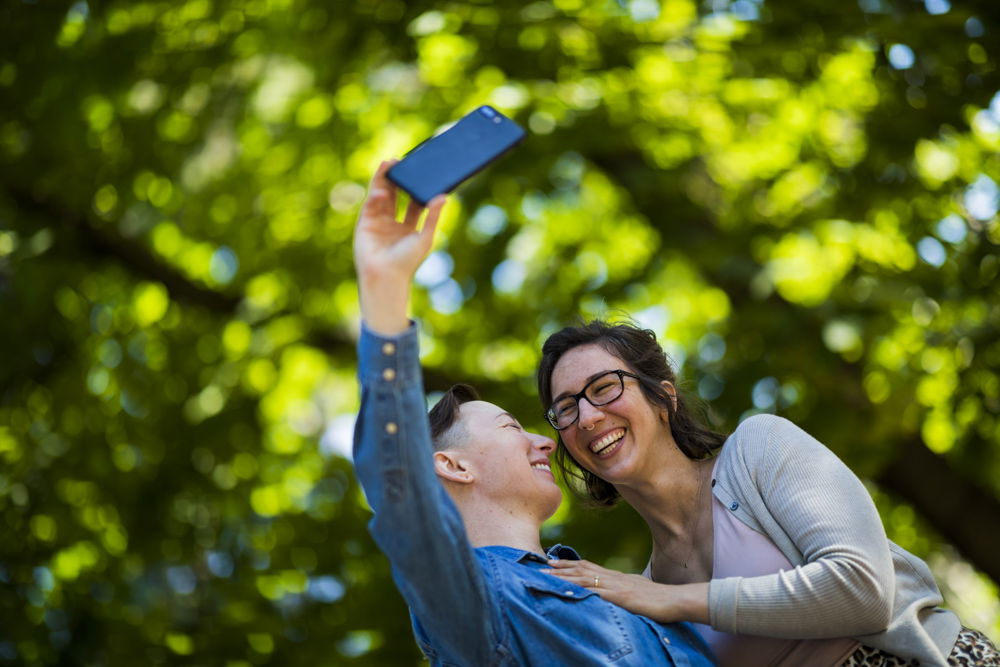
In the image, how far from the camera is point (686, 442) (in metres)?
2.71

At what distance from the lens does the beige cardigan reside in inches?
84.3

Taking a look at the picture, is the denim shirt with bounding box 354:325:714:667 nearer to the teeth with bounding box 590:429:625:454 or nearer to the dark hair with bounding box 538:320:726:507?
the teeth with bounding box 590:429:625:454

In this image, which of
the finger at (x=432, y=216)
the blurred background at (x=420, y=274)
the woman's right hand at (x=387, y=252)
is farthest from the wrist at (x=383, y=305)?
the blurred background at (x=420, y=274)

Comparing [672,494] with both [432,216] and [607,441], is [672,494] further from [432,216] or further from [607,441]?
[432,216]

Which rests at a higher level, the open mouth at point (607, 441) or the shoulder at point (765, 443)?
the shoulder at point (765, 443)

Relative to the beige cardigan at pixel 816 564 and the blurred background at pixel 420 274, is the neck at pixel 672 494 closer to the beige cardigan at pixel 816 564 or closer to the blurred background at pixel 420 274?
the beige cardigan at pixel 816 564

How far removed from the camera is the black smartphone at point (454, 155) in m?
1.89

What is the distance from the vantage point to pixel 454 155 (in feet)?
6.38

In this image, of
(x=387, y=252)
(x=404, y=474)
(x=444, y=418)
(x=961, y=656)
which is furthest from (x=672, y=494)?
(x=387, y=252)

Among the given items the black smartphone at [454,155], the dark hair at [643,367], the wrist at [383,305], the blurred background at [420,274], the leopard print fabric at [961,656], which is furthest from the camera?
the blurred background at [420,274]

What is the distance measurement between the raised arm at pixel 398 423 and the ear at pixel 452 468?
0.61 metres

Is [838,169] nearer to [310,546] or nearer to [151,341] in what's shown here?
[310,546]

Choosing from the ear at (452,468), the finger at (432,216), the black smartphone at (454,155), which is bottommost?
→ the ear at (452,468)

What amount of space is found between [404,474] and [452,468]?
742mm
